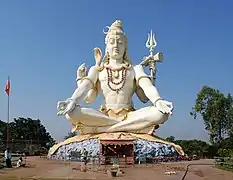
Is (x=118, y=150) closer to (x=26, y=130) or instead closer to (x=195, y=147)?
(x=195, y=147)

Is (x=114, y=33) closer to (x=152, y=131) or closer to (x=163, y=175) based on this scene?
(x=152, y=131)

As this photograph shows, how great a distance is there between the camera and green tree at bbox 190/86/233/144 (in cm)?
3070

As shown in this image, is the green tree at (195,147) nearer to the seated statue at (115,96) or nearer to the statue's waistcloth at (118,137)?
the seated statue at (115,96)

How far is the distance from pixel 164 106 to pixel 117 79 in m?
3.24

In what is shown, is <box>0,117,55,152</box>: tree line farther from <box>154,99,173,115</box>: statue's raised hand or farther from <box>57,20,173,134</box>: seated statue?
<box>154,99,173,115</box>: statue's raised hand

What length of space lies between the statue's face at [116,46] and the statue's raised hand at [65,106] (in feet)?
12.3

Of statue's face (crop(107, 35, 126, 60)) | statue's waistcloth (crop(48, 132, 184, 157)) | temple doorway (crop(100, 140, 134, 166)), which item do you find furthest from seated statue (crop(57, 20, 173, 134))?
temple doorway (crop(100, 140, 134, 166))

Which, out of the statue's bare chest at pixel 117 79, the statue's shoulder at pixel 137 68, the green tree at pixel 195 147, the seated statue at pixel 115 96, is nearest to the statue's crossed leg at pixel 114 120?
the seated statue at pixel 115 96

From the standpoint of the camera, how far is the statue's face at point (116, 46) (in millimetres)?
22106

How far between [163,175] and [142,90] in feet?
32.0

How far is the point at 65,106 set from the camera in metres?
20.0

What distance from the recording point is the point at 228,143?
31.5 metres

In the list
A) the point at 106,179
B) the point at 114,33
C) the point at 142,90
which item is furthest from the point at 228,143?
the point at 106,179

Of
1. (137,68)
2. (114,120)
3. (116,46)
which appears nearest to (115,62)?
(116,46)
